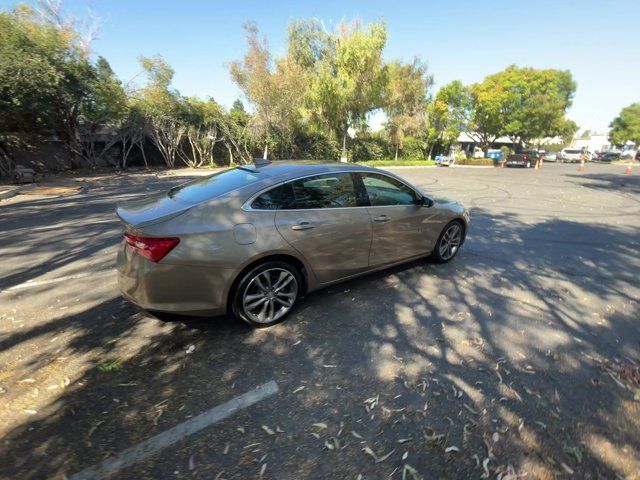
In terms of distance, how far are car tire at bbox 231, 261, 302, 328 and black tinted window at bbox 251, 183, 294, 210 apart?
548 mm

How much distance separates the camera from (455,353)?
3031 millimetres

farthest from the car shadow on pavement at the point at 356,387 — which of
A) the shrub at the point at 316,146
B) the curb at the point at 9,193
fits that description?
the shrub at the point at 316,146

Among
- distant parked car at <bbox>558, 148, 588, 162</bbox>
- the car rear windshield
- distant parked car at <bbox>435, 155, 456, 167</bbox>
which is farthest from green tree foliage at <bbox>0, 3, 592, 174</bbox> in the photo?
the car rear windshield

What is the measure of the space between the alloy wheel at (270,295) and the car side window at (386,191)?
140 centimetres

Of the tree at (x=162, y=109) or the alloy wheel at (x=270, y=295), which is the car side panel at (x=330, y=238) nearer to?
the alloy wheel at (x=270, y=295)

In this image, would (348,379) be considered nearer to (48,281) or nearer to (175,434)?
(175,434)

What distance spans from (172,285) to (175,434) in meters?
1.13

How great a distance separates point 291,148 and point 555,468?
2927 centimetres

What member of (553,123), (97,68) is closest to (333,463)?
(97,68)

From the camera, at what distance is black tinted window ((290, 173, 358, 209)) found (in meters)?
3.54

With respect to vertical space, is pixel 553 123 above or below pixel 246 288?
above

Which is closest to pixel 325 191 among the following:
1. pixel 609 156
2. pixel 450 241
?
pixel 450 241

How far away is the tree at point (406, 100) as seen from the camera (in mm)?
32688

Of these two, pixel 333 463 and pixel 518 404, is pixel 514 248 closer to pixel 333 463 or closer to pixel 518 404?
pixel 518 404
